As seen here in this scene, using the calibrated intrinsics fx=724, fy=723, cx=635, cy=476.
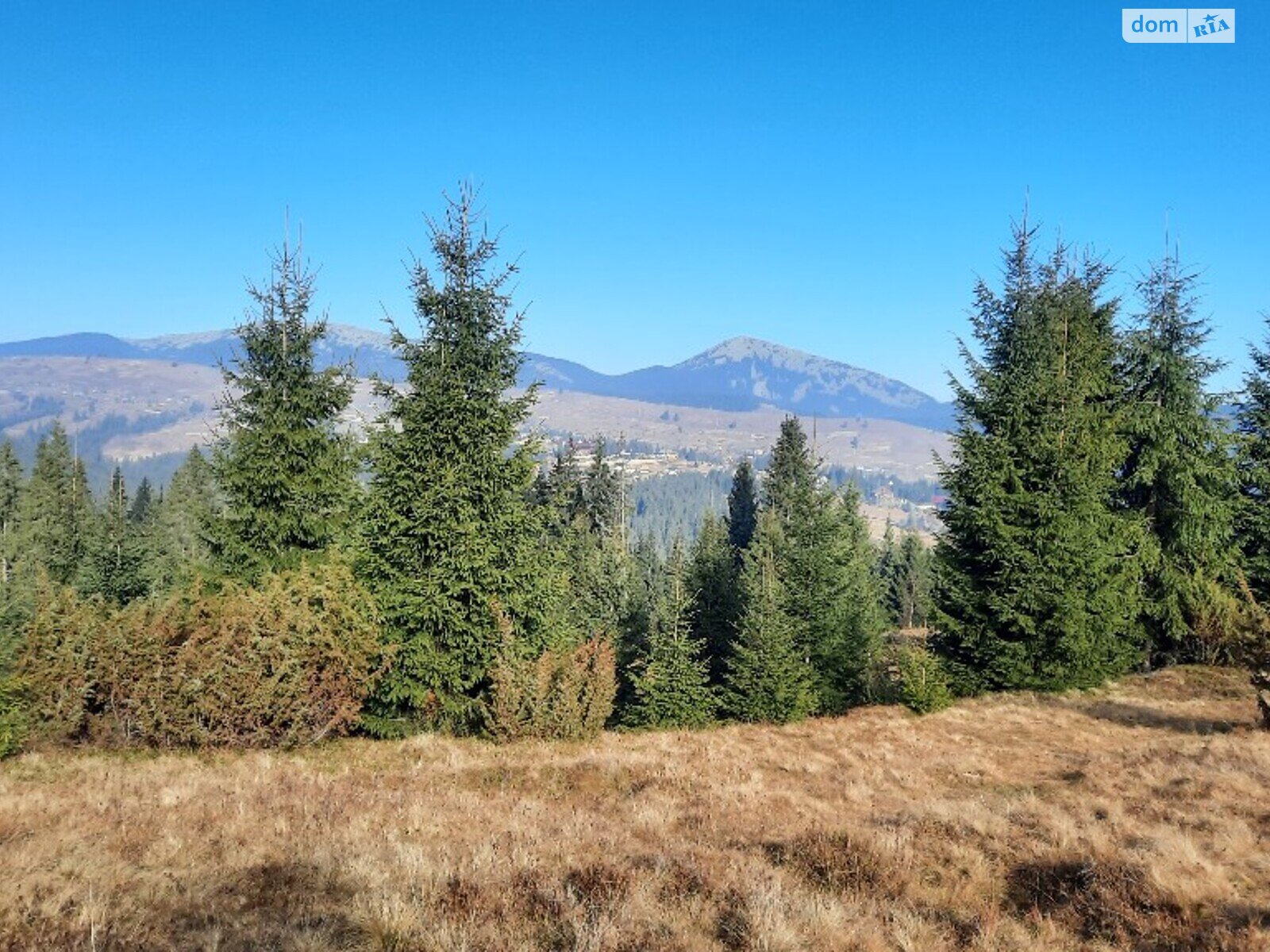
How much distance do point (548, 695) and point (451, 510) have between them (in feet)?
15.9

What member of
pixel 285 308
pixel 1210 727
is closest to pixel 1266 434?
pixel 1210 727

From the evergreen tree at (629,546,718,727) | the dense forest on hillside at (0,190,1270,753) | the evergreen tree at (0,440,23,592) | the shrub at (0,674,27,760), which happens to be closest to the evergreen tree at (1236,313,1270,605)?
the dense forest on hillside at (0,190,1270,753)

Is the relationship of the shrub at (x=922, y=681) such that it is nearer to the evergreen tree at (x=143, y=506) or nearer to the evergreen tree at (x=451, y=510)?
the evergreen tree at (x=451, y=510)

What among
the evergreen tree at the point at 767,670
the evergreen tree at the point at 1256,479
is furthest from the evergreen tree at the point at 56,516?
the evergreen tree at the point at 1256,479

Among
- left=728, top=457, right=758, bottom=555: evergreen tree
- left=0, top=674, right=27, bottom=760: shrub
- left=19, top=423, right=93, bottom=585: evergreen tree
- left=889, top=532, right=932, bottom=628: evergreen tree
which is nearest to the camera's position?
left=0, top=674, right=27, bottom=760: shrub

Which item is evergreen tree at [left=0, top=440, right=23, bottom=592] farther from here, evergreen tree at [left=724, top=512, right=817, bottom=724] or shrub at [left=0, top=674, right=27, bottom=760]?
evergreen tree at [left=724, top=512, right=817, bottom=724]

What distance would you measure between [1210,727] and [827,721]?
9261mm

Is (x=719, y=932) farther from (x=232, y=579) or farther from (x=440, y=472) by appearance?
(x=232, y=579)

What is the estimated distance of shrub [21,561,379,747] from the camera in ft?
41.4

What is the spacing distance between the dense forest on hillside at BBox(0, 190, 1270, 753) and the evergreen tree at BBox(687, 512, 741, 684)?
6.30 ft

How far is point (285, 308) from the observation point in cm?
1895

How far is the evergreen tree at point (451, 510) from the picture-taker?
16.4 meters

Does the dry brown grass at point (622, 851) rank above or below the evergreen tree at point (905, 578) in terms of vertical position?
above

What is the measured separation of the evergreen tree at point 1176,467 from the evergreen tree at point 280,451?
25967mm
